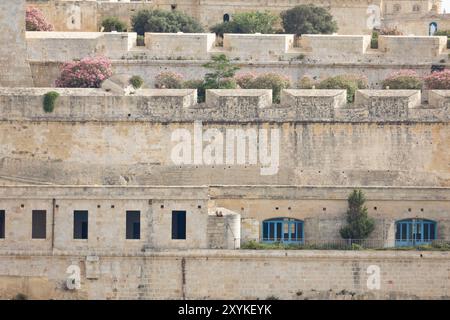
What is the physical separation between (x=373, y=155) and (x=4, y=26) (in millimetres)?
10889

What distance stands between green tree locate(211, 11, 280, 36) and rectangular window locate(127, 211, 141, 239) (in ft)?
52.8

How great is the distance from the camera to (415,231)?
65.9m

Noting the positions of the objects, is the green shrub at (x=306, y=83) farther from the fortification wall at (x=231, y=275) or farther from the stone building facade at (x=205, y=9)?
the fortification wall at (x=231, y=275)

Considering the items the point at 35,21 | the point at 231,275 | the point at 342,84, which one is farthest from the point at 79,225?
the point at 35,21

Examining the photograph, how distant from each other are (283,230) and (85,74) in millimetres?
8953

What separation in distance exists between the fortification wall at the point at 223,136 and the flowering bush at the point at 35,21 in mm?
8261

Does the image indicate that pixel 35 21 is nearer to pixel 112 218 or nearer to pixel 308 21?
pixel 308 21

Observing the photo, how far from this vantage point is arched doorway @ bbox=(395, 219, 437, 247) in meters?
65.8

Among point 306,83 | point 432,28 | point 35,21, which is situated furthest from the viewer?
point 432,28

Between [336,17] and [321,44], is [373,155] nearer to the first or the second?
[321,44]

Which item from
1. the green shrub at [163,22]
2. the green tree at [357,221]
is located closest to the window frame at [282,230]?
the green tree at [357,221]

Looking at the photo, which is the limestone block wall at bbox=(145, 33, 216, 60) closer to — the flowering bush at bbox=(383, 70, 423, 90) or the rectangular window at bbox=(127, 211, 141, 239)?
the flowering bush at bbox=(383, 70, 423, 90)

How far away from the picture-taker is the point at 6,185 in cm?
6531
